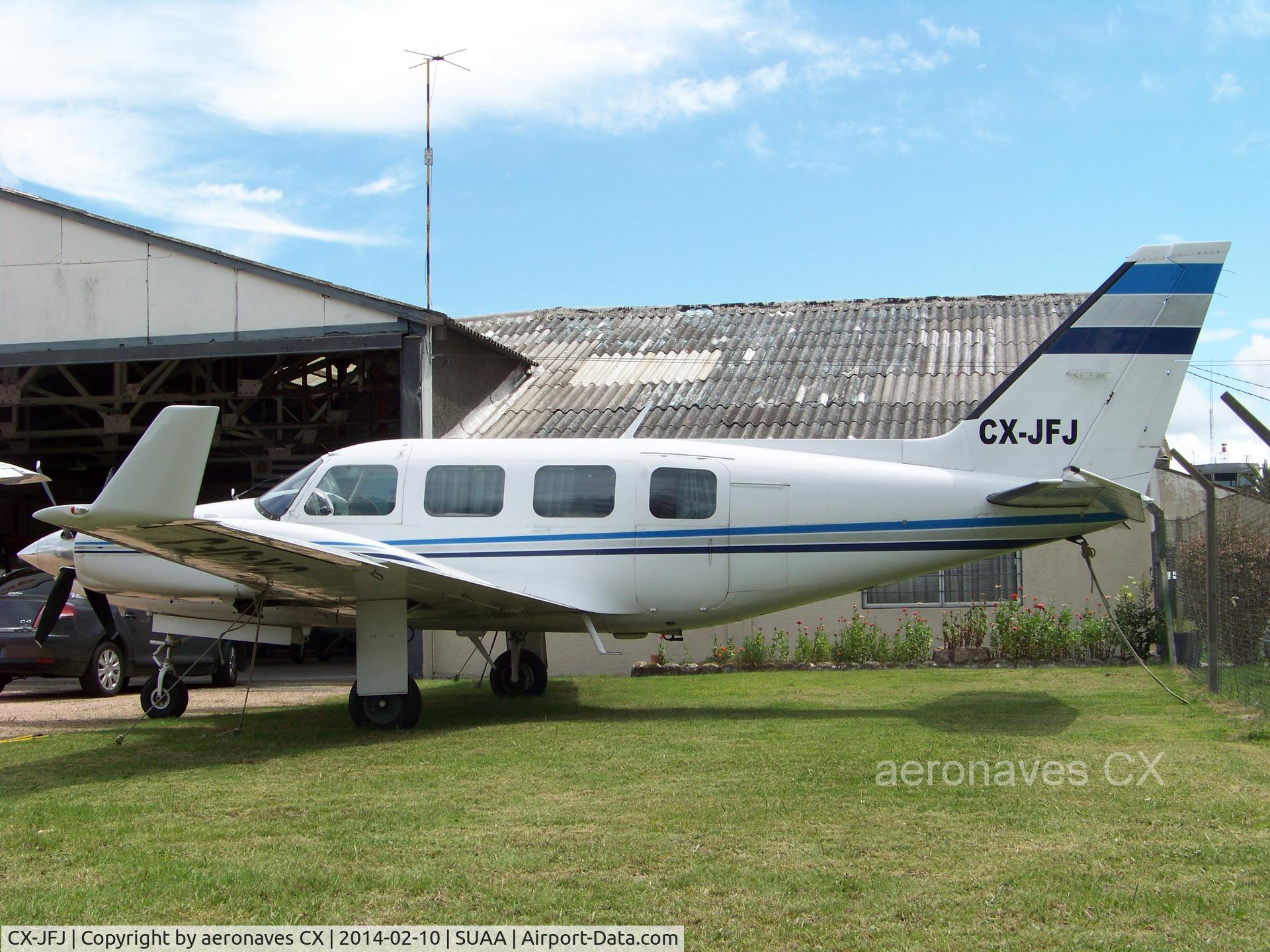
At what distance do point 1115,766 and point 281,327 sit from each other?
14.5 meters

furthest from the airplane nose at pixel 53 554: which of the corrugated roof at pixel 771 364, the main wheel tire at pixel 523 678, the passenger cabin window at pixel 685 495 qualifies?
the corrugated roof at pixel 771 364

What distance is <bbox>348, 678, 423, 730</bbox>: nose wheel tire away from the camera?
35.0 ft

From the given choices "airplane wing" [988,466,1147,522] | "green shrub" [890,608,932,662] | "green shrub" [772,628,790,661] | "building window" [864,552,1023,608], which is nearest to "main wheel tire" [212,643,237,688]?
"green shrub" [772,628,790,661]

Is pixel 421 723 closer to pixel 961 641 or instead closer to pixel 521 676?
pixel 521 676

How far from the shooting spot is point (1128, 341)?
11.3 m

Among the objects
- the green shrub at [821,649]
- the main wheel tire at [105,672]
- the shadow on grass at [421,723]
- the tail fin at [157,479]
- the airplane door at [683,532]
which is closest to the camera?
the tail fin at [157,479]

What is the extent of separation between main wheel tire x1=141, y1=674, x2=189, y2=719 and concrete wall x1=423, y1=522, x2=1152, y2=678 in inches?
244

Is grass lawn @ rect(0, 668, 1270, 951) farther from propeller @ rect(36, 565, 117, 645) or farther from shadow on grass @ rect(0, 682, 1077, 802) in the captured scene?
propeller @ rect(36, 565, 117, 645)

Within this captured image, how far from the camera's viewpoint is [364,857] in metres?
5.68

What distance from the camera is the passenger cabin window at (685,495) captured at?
11.7 m

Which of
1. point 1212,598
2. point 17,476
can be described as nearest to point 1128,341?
point 1212,598

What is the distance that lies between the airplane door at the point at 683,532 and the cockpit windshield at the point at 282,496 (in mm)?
3618

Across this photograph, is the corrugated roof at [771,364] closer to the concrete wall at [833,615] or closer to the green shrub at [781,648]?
the concrete wall at [833,615]

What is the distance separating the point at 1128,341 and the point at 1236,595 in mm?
2775
